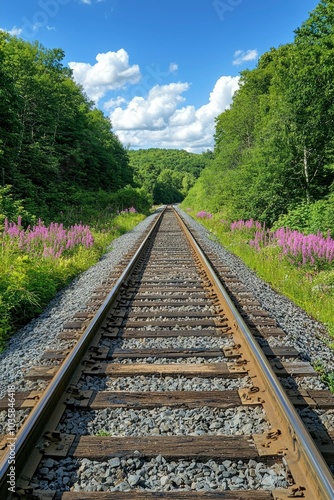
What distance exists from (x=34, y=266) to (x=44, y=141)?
896 inches

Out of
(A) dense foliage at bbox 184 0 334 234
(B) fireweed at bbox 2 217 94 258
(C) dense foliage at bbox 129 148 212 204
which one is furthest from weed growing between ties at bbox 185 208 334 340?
(C) dense foliage at bbox 129 148 212 204

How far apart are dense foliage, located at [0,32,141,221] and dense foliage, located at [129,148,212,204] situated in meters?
27.7

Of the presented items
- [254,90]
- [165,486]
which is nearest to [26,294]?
[165,486]

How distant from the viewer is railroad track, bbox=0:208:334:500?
2.15 metres

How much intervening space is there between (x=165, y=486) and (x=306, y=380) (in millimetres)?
1827

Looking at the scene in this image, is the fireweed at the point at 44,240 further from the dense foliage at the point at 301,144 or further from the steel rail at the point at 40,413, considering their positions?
the dense foliage at the point at 301,144

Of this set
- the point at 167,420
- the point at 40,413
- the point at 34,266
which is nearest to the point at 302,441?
the point at 167,420

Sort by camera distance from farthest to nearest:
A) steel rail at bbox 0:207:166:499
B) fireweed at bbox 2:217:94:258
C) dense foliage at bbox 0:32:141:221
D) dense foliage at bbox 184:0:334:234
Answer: dense foliage at bbox 0:32:141:221 → dense foliage at bbox 184:0:334:234 → fireweed at bbox 2:217:94:258 → steel rail at bbox 0:207:166:499

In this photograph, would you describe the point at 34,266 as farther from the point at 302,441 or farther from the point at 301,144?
the point at 301,144

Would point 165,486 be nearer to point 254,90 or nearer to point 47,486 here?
point 47,486

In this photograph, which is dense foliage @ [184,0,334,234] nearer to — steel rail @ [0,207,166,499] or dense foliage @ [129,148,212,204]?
steel rail @ [0,207,166,499]

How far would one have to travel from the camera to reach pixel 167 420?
279cm

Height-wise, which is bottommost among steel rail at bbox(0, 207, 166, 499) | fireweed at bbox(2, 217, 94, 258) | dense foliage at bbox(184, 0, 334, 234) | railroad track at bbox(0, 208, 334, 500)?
railroad track at bbox(0, 208, 334, 500)

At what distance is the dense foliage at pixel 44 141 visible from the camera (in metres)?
15.2
